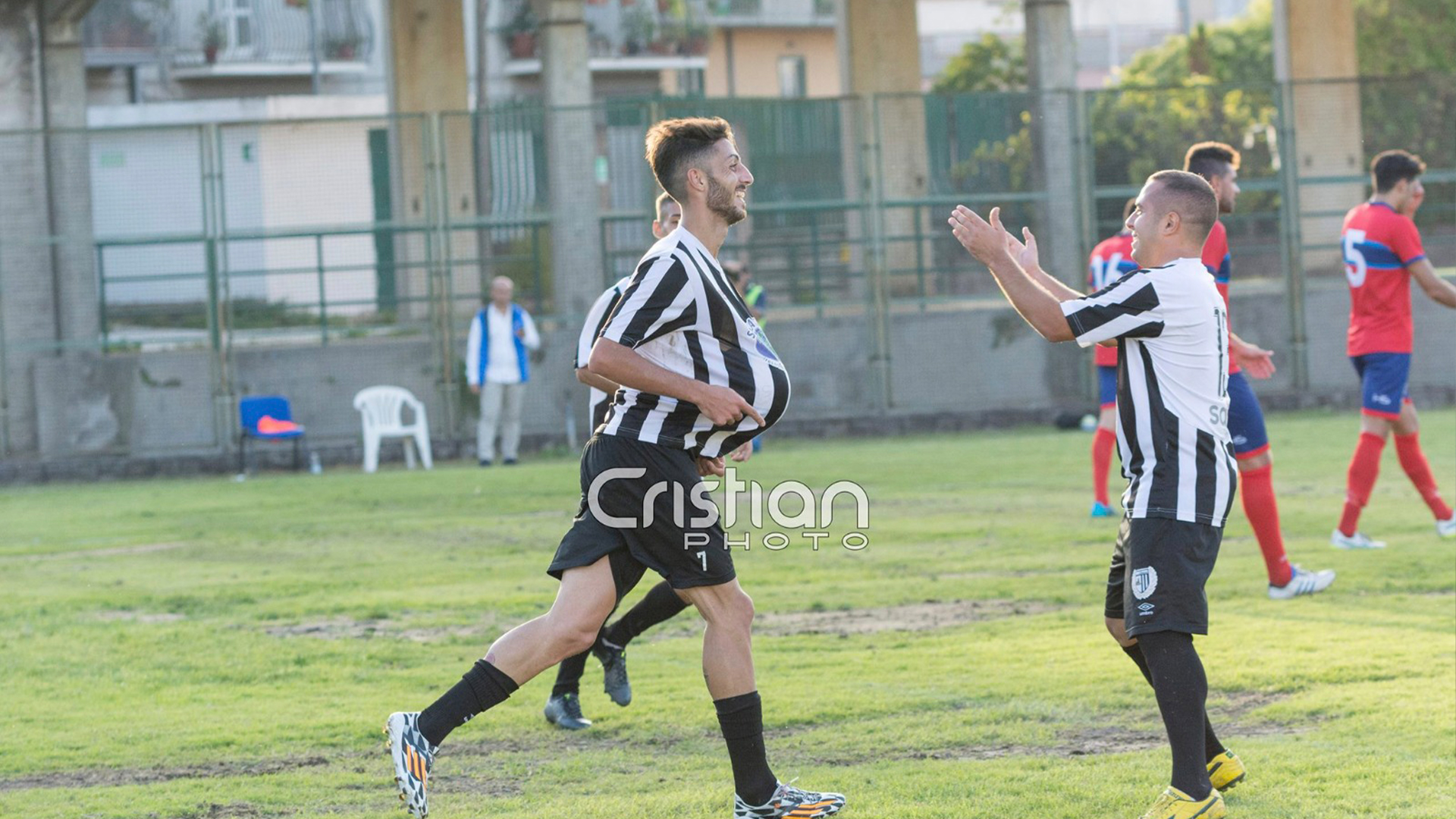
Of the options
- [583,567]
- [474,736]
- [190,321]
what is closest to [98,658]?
[474,736]

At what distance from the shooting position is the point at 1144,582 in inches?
196

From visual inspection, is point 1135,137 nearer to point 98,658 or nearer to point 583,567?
point 98,658

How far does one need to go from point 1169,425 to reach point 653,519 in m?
1.50

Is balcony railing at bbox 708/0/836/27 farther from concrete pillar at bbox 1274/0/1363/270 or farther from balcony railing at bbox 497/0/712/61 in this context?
concrete pillar at bbox 1274/0/1363/270

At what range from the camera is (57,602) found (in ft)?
32.4

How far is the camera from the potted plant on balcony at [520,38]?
48.1 meters

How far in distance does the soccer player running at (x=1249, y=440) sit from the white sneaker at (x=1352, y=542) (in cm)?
132

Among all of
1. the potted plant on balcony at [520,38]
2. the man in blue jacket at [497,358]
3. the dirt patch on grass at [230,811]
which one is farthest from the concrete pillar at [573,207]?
the potted plant on balcony at [520,38]

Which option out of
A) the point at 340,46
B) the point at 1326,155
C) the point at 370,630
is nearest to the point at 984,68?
the point at 340,46

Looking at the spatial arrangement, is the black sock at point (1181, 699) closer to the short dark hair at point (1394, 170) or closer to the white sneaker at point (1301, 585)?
the white sneaker at point (1301, 585)

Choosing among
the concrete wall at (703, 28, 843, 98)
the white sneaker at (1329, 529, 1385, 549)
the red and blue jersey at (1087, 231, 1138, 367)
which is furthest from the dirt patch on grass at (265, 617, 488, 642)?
the concrete wall at (703, 28, 843, 98)

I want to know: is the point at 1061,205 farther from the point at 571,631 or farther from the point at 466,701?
the point at 466,701

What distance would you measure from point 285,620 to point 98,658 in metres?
1.21

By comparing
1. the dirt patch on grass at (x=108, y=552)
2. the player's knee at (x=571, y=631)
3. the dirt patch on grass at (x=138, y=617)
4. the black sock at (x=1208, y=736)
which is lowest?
the dirt patch on grass at (x=138, y=617)
